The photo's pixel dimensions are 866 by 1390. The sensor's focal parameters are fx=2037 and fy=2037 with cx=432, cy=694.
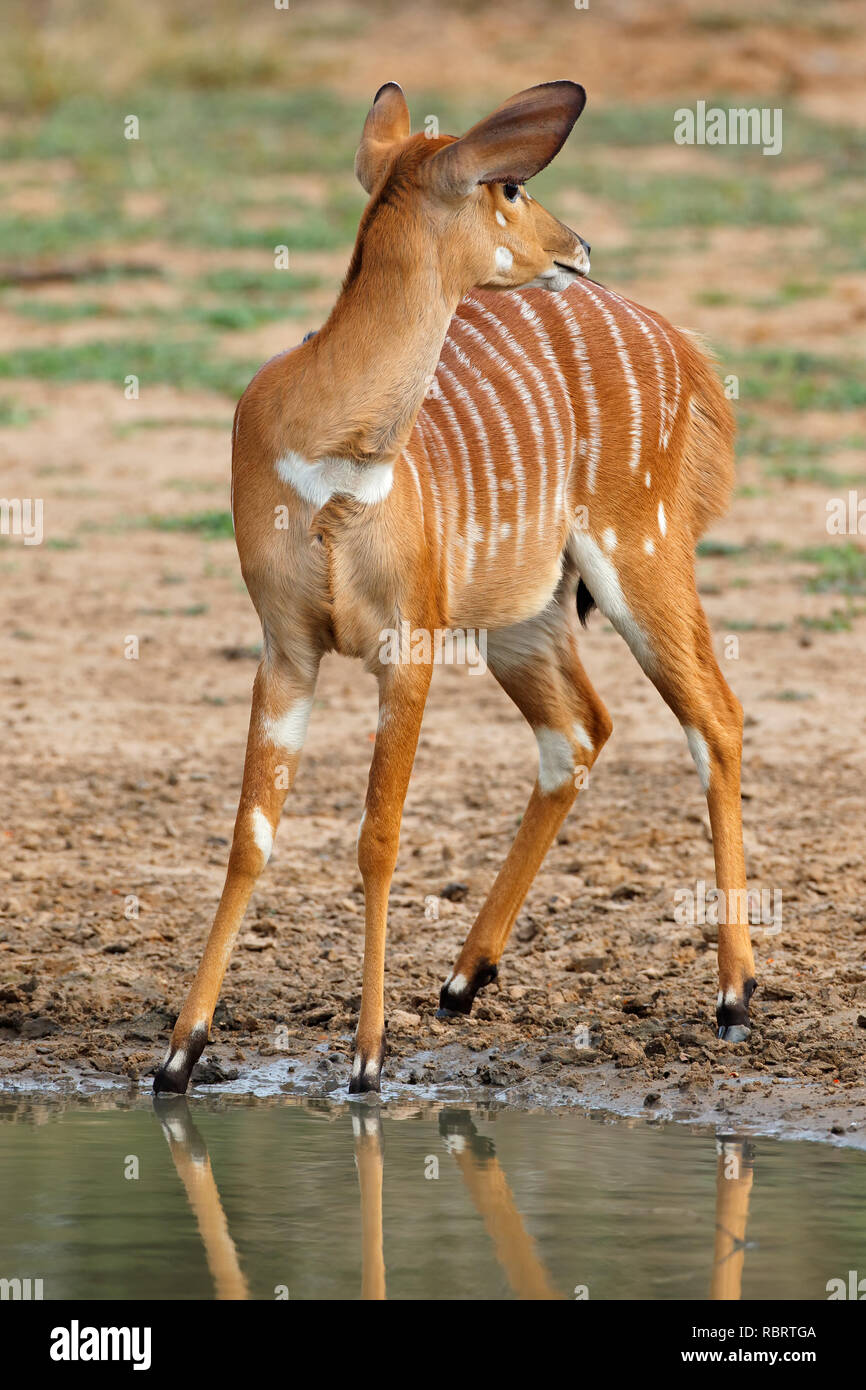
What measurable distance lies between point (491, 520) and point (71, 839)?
2164 millimetres

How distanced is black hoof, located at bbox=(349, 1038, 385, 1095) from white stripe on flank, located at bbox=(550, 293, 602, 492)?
1.53m

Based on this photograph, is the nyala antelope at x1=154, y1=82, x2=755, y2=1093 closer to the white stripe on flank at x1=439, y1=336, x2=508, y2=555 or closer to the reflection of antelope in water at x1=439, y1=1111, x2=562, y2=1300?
the white stripe on flank at x1=439, y1=336, x2=508, y2=555

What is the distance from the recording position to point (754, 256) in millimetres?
15125

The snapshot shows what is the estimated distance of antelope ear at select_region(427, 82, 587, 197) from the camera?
4273 millimetres

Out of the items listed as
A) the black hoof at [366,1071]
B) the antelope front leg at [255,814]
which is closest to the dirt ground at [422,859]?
the black hoof at [366,1071]

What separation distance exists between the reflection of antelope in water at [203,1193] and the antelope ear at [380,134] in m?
2.13

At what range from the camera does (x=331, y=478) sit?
4426mm

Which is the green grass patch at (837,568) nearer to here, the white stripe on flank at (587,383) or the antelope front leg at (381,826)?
the white stripe on flank at (587,383)

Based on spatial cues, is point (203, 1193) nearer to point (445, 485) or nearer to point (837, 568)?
point (445, 485)

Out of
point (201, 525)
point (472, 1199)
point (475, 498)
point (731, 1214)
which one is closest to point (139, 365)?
point (201, 525)

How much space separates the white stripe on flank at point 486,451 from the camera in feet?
16.2

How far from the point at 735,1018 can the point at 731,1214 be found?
106cm

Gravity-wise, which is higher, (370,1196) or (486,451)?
(486,451)
